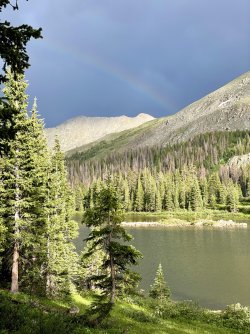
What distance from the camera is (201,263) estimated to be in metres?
67.6

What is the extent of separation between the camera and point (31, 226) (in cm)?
2778

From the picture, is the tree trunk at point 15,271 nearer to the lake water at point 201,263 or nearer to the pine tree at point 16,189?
the pine tree at point 16,189

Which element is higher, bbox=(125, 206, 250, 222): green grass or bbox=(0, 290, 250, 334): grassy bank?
bbox=(125, 206, 250, 222): green grass

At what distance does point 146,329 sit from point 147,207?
16354 centimetres

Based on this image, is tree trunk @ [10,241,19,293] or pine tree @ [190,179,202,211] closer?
tree trunk @ [10,241,19,293]

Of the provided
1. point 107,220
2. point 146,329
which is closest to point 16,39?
point 107,220

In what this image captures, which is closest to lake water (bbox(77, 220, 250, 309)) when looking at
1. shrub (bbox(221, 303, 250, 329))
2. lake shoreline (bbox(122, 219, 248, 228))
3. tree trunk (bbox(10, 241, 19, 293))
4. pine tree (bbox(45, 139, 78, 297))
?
shrub (bbox(221, 303, 250, 329))

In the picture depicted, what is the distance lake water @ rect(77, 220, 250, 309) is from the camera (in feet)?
→ 161

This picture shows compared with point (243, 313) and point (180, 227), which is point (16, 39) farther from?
point (180, 227)

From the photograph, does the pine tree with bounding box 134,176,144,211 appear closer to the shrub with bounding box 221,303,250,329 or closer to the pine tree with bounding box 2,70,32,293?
the shrub with bounding box 221,303,250,329

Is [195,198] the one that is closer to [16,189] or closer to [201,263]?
[201,263]

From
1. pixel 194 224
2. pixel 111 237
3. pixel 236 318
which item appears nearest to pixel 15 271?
pixel 111 237

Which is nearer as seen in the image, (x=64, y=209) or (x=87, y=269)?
(x=64, y=209)

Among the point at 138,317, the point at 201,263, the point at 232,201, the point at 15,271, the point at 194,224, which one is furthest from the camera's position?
the point at 232,201
